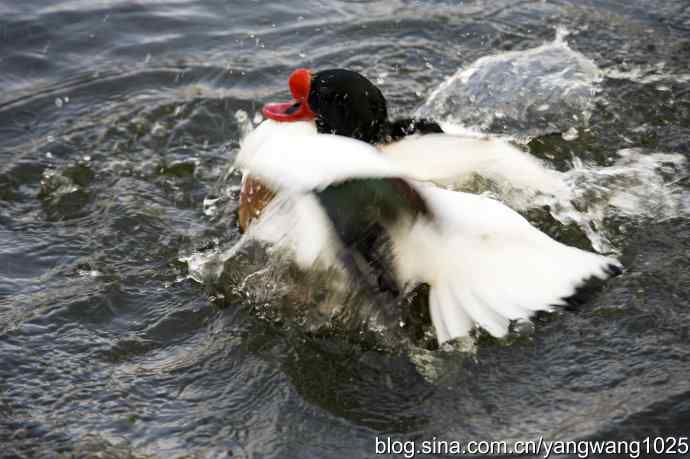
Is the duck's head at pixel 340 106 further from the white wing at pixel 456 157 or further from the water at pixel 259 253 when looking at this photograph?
the water at pixel 259 253

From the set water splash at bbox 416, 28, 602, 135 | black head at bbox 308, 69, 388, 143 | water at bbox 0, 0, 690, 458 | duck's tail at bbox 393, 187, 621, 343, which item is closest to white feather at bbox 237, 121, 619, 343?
duck's tail at bbox 393, 187, 621, 343

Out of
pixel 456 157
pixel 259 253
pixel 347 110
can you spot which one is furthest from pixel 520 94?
pixel 259 253

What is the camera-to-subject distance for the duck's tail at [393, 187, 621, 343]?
3.00 m

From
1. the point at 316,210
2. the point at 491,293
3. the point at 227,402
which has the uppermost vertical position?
the point at 316,210

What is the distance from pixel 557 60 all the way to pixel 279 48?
1.86 meters

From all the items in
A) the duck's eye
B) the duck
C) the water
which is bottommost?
the water

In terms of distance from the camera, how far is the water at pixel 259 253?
2.99 metres

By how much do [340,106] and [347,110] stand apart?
0.03m

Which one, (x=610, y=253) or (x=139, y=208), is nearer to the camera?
(x=610, y=253)

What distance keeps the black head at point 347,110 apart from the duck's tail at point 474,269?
618 mm

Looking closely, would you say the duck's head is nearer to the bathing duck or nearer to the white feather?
the bathing duck

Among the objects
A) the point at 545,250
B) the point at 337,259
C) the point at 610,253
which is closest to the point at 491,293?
the point at 545,250

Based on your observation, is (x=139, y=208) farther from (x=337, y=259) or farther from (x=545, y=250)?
(x=545, y=250)

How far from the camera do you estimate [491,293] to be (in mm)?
3004
